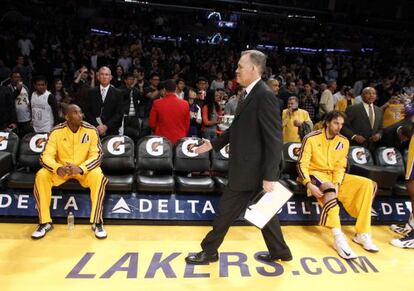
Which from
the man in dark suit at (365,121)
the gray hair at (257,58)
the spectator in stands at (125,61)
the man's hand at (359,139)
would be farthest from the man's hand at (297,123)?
the spectator in stands at (125,61)

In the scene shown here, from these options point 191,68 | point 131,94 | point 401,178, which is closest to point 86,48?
point 191,68

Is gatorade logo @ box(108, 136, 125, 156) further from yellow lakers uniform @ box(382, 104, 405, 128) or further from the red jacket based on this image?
yellow lakers uniform @ box(382, 104, 405, 128)

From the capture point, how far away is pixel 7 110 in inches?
242

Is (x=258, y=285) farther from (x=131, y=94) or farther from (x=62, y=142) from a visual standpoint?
(x=131, y=94)

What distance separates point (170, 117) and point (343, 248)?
2.91 metres

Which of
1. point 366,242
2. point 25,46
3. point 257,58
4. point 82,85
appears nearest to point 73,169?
point 257,58

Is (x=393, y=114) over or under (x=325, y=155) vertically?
over

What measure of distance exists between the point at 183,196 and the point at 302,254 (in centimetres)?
157

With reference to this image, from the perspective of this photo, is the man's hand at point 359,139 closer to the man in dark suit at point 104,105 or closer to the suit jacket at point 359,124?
the suit jacket at point 359,124

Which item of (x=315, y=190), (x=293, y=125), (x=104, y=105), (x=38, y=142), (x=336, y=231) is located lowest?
(x=336, y=231)

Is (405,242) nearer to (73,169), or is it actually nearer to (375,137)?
(375,137)

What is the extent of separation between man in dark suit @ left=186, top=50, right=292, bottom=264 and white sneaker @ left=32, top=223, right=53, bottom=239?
1.89 m

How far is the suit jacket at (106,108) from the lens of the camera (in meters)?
5.74

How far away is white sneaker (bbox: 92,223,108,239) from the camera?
4504 millimetres
